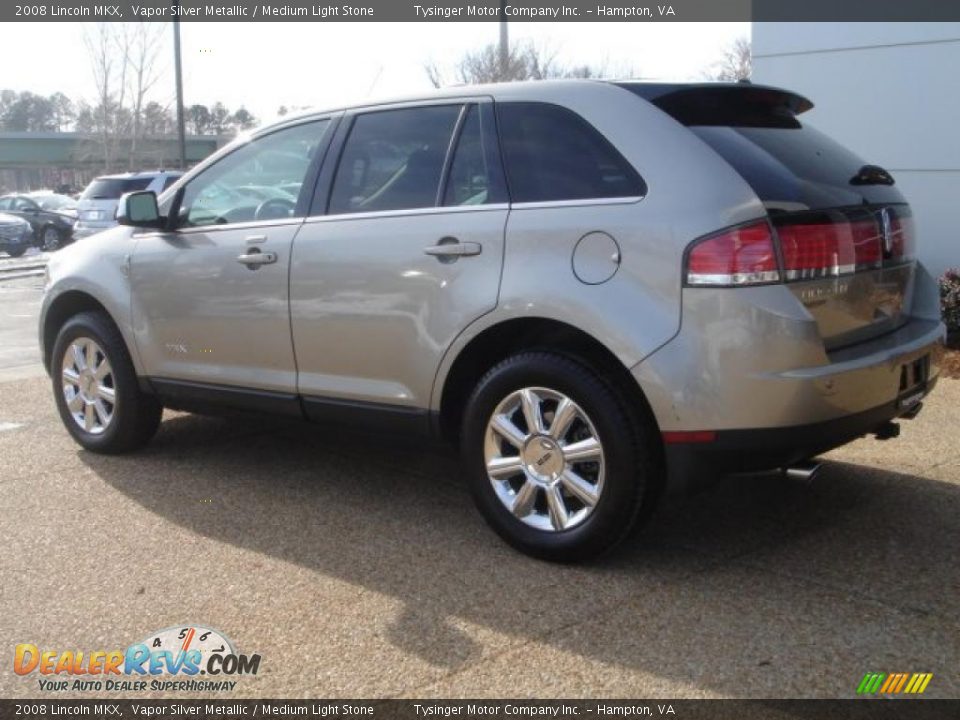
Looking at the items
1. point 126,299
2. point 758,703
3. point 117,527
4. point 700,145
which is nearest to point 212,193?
point 126,299

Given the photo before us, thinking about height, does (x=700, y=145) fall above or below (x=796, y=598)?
above

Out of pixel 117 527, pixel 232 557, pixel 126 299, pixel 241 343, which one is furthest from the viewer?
pixel 126 299

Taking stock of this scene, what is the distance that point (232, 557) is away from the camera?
4.45 metres

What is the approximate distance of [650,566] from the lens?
421 centimetres

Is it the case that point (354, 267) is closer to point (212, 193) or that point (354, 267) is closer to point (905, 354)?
point (212, 193)

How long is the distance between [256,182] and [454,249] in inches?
56.9

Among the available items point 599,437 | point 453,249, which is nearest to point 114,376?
point 453,249

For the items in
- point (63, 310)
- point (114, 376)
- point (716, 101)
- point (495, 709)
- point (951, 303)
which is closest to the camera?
point (495, 709)

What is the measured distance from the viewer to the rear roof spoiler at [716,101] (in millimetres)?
4164

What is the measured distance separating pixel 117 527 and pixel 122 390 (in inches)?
48.0

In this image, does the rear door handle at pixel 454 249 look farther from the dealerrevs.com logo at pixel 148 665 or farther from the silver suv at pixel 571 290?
the dealerrevs.com logo at pixel 148 665

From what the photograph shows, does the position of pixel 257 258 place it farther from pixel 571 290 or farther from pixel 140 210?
pixel 571 290

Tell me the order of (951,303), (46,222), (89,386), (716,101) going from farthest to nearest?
1. (46,222)
2. (951,303)
3. (89,386)
4. (716,101)

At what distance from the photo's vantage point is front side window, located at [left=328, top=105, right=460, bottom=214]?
4.68 m
